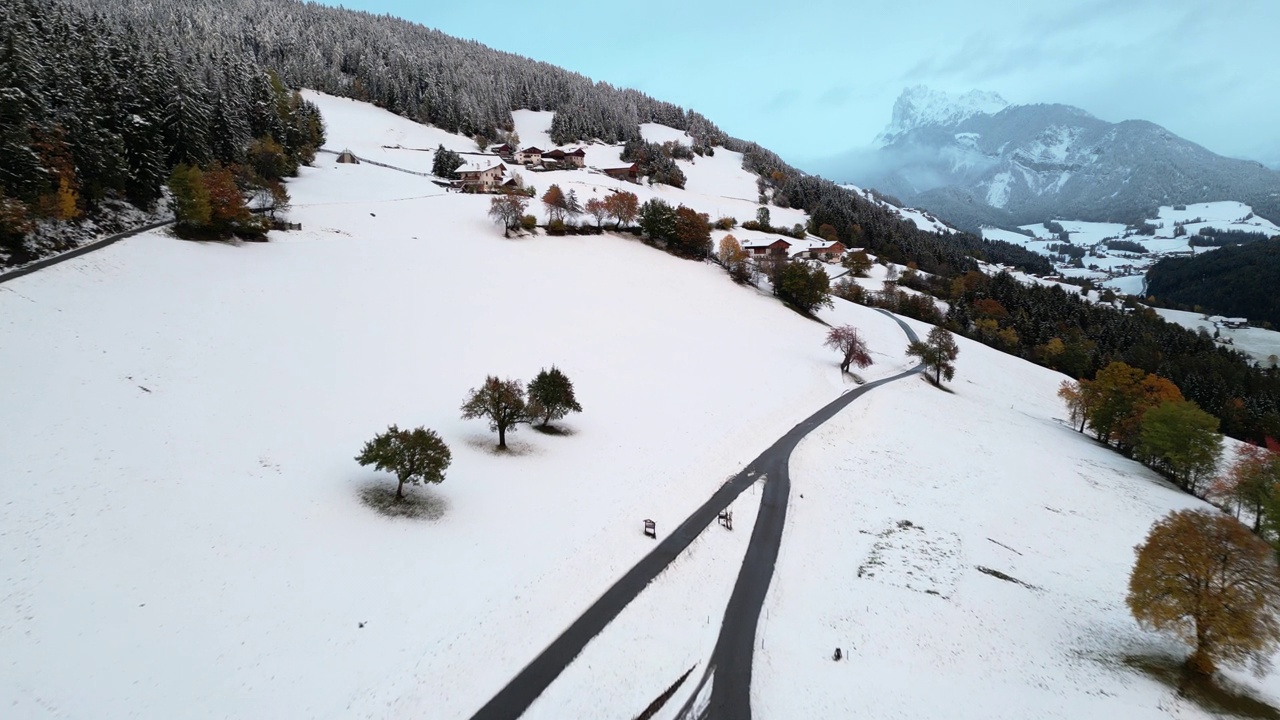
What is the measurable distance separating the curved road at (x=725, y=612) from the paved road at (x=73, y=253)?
40.4 metres

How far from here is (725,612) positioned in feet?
71.3

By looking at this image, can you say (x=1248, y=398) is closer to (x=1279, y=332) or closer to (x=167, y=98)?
(x=1279, y=332)

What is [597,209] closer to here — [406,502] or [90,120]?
[90,120]

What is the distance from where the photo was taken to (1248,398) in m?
92.8

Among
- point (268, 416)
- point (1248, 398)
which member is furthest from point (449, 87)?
point (1248, 398)

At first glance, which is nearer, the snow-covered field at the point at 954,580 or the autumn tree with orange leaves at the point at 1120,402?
the snow-covered field at the point at 954,580

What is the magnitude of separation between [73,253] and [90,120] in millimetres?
12229

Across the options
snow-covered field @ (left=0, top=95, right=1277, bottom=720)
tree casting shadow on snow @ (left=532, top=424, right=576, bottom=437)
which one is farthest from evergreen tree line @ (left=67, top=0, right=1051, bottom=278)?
tree casting shadow on snow @ (left=532, top=424, right=576, bottom=437)

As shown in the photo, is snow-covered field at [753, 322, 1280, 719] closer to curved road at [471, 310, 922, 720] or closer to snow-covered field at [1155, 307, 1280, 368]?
curved road at [471, 310, 922, 720]

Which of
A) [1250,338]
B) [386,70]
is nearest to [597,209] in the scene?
[386,70]

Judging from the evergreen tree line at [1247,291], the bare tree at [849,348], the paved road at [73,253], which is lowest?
the paved road at [73,253]

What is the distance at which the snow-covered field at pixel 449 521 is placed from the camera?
52.7ft

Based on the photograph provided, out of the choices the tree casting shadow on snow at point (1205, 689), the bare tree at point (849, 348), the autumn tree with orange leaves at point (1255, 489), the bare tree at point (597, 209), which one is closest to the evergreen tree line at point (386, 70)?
the bare tree at point (597, 209)

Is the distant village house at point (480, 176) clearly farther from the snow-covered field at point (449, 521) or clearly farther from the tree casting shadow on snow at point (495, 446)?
the tree casting shadow on snow at point (495, 446)
